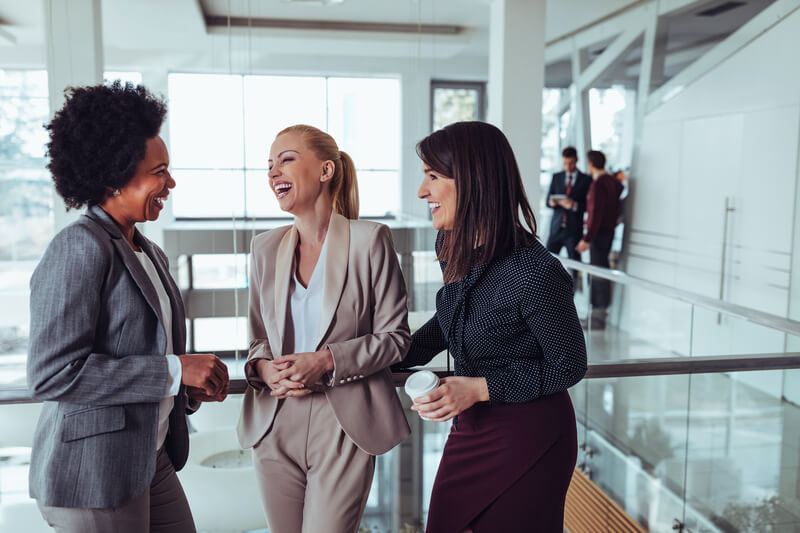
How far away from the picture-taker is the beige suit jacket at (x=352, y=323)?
1.70 meters

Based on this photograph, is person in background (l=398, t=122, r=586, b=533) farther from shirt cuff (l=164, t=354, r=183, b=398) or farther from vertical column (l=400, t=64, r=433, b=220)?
vertical column (l=400, t=64, r=433, b=220)

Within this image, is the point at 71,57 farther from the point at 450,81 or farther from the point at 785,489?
the point at 450,81

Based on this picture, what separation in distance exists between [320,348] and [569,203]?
7068mm

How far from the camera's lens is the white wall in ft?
19.1

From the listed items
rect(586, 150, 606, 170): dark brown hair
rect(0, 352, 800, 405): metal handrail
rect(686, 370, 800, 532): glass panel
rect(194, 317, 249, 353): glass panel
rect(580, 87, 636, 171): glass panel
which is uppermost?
rect(580, 87, 636, 171): glass panel

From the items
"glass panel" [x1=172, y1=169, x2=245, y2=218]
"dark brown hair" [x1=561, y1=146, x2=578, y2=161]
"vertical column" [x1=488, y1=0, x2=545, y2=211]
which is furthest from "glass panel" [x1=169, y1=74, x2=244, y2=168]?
"vertical column" [x1=488, y1=0, x2=545, y2=211]

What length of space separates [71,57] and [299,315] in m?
4.74

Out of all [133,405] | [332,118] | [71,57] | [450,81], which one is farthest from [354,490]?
[450,81]

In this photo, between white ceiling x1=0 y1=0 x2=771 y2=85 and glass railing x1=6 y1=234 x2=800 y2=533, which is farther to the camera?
white ceiling x1=0 y1=0 x2=771 y2=85

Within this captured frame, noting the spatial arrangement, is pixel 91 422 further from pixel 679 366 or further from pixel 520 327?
pixel 679 366

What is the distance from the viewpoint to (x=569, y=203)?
27.5ft

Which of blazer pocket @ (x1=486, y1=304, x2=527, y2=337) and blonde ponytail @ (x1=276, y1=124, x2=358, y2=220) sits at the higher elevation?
blonde ponytail @ (x1=276, y1=124, x2=358, y2=220)

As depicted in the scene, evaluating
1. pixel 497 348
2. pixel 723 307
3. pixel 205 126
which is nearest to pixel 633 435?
pixel 723 307

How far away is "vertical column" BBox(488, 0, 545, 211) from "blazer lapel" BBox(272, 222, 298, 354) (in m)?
4.81
